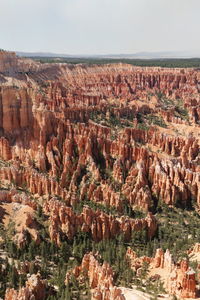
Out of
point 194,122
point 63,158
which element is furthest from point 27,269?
point 194,122

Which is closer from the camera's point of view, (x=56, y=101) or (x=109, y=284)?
(x=109, y=284)

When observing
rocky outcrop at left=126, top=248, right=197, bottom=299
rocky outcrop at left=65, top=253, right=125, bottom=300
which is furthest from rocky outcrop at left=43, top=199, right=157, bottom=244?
rocky outcrop at left=65, top=253, right=125, bottom=300

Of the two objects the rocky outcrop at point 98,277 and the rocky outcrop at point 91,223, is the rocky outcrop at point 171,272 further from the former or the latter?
the rocky outcrop at point 91,223

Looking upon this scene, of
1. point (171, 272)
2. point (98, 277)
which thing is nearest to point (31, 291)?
point (98, 277)

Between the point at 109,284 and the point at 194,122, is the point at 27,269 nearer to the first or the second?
the point at 109,284

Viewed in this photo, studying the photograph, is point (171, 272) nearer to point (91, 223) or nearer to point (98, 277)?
point (98, 277)

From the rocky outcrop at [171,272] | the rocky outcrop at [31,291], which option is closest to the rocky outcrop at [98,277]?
the rocky outcrop at [31,291]
